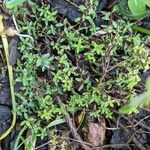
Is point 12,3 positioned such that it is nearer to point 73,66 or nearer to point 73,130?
point 73,66

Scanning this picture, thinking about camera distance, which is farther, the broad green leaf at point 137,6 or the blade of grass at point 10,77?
the blade of grass at point 10,77

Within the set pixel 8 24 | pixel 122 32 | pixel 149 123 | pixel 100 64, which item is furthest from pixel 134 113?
pixel 8 24

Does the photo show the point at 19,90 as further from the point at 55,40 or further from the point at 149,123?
the point at 149,123

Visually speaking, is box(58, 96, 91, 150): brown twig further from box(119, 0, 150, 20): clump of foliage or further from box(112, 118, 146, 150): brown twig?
box(119, 0, 150, 20): clump of foliage

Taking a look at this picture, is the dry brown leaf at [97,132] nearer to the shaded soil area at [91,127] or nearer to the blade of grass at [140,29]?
the shaded soil area at [91,127]

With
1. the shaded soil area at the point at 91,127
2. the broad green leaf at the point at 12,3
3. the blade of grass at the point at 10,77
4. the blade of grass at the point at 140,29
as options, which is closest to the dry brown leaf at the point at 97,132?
the shaded soil area at the point at 91,127
